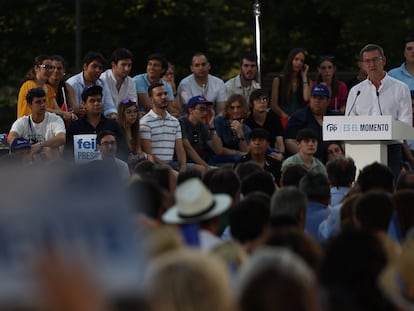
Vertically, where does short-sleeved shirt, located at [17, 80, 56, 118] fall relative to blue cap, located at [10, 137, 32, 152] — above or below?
above

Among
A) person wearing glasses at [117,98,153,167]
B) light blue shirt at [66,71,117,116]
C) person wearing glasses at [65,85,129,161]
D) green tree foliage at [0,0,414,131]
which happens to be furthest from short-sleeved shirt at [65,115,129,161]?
green tree foliage at [0,0,414,131]

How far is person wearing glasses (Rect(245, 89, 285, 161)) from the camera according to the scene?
15.5 meters

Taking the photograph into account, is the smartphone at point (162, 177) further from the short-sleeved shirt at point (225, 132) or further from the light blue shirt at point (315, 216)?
the short-sleeved shirt at point (225, 132)

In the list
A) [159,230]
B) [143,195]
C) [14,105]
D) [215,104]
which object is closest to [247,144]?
[215,104]

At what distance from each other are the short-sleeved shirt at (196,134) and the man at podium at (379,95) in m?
1.76

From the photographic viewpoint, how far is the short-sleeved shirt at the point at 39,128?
43.9 feet

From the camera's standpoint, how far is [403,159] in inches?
565

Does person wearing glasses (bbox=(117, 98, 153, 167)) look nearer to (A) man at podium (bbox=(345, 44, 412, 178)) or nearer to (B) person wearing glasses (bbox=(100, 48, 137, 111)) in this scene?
(B) person wearing glasses (bbox=(100, 48, 137, 111))

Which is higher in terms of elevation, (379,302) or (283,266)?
(283,266)

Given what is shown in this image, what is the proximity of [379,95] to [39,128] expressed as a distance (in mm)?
3497

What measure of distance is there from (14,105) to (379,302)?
2530cm

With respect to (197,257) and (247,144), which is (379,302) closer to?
(197,257)

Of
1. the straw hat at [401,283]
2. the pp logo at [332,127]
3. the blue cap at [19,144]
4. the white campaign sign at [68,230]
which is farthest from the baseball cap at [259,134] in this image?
the white campaign sign at [68,230]

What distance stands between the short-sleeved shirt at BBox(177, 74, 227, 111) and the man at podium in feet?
7.83
